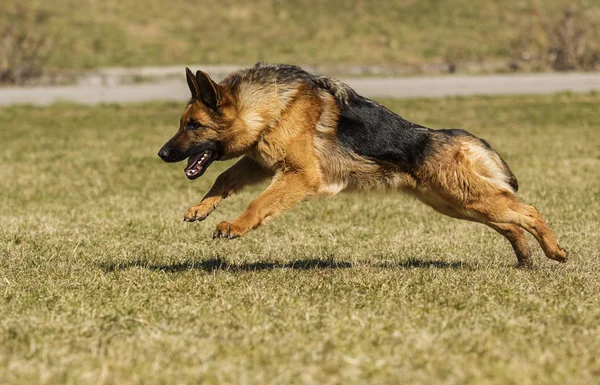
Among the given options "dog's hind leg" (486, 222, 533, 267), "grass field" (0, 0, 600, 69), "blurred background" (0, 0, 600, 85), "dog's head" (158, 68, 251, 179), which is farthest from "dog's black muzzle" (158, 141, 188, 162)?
"grass field" (0, 0, 600, 69)

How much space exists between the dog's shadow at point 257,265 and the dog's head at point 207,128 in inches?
36.5

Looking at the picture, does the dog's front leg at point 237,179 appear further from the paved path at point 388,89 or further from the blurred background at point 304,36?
the blurred background at point 304,36

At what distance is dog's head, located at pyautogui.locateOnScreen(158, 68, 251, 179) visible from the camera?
6492mm

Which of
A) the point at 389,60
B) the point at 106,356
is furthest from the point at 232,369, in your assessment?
the point at 389,60

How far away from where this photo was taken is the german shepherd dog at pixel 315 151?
21.3ft

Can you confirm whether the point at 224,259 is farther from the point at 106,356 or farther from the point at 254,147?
the point at 106,356

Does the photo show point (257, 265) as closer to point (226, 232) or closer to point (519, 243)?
point (226, 232)

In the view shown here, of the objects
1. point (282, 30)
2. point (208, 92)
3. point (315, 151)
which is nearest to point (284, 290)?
point (315, 151)

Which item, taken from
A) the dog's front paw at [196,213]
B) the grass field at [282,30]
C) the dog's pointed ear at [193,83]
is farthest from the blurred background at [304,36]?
the dog's front paw at [196,213]

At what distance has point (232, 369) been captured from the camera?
13.8 feet

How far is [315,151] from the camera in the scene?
21.6 ft

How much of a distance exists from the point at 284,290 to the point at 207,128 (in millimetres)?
1313

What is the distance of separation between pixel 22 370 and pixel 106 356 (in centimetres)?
39

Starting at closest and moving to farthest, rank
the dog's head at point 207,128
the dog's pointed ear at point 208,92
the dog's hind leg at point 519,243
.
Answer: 1. the dog's pointed ear at point 208,92
2. the dog's head at point 207,128
3. the dog's hind leg at point 519,243
